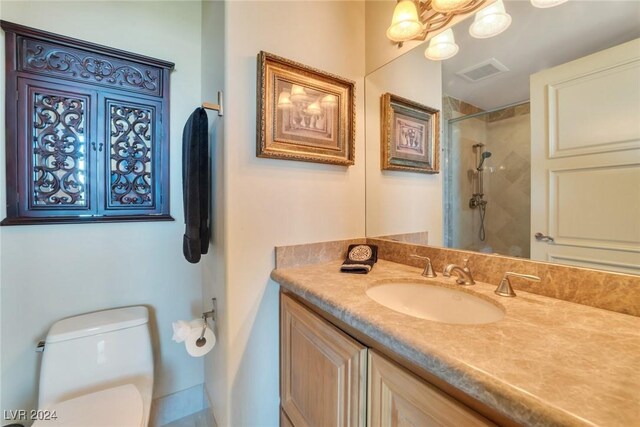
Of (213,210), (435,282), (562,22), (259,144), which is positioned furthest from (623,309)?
(213,210)

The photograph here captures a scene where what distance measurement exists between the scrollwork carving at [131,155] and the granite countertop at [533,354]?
1157 millimetres

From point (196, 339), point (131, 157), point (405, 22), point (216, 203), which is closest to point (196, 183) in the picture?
point (216, 203)

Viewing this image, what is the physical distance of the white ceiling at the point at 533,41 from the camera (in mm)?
713

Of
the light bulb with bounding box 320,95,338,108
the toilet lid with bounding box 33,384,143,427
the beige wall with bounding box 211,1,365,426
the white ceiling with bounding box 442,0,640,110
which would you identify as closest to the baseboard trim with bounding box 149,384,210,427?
the beige wall with bounding box 211,1,365,426

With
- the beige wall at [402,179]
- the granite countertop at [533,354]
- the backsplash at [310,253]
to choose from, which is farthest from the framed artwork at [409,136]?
the granite countertop at [533,354]

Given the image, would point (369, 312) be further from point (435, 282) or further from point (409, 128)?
point (409, 128)

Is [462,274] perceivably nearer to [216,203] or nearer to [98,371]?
[216,203]

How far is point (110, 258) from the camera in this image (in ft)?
4.18

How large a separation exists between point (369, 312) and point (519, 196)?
0.70 meters

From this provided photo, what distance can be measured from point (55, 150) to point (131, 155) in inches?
11.0

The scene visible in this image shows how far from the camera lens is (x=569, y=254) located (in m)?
0.79

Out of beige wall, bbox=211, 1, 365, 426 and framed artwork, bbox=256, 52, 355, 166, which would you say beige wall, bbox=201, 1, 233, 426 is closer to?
beige wall, bbox=211, 1, 365, 426

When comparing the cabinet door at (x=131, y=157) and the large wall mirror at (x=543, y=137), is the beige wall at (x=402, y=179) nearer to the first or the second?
the large wall mirror at (x=543, y=137)

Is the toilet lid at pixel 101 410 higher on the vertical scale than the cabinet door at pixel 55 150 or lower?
lower
